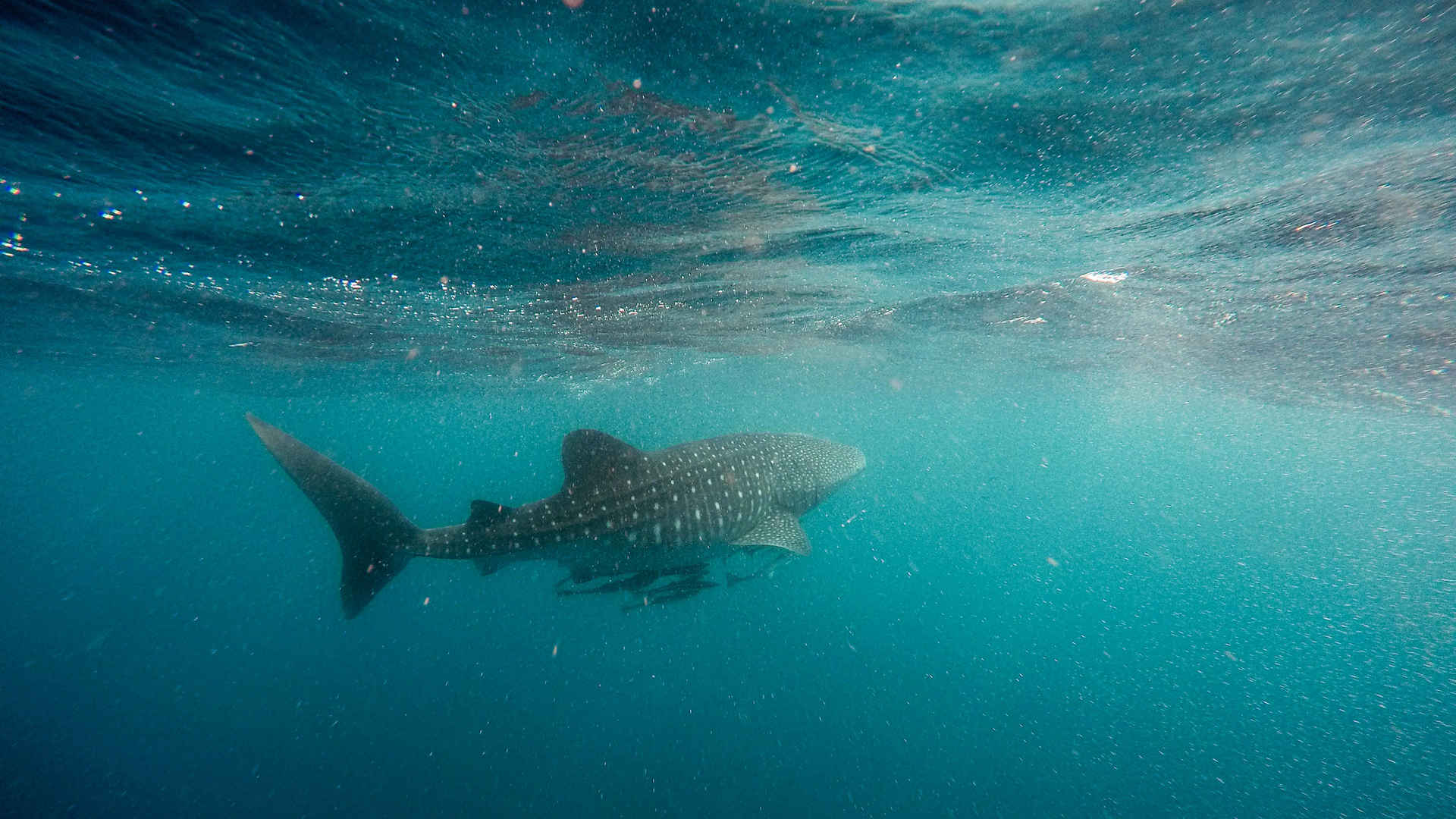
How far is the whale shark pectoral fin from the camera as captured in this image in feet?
27.5

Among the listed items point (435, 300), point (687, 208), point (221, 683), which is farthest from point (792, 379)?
point (221, 683)

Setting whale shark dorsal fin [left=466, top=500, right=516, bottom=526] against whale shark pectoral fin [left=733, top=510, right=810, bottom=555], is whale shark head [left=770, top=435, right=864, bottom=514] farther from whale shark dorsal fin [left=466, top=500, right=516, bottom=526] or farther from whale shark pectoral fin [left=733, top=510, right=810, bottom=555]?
whale shark dorsal fin [left=466, top=500, right=516, bottom=526]

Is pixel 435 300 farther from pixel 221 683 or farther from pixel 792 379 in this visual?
pixel 792 379

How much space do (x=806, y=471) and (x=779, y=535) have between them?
177 cm

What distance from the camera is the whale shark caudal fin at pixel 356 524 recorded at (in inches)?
258

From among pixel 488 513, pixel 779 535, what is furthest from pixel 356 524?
pixel 779 535

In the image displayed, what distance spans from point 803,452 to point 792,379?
29744 mm

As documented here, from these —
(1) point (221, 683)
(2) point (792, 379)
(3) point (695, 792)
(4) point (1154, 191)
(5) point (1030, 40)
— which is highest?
(5) point (1030, 40)

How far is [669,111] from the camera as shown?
20.8ft

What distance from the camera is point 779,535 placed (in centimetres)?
872

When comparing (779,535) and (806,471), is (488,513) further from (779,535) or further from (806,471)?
(806,471)

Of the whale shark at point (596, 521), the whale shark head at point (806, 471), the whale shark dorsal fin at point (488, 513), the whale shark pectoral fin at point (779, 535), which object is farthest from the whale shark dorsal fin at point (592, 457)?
the whale shark head at point (806, 471)

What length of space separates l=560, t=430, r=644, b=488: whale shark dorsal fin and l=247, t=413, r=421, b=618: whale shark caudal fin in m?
2.10

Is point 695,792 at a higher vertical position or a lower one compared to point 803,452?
lower
